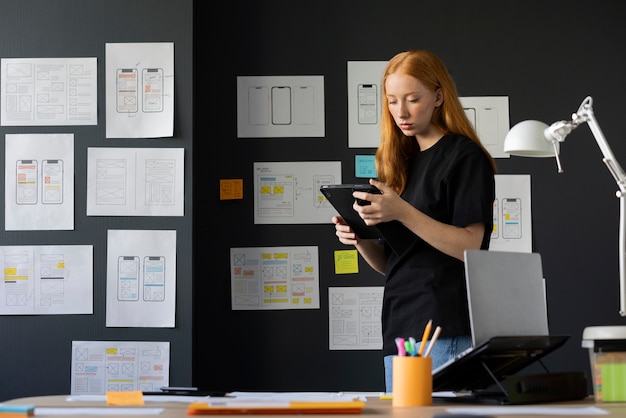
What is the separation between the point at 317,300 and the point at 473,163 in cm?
176

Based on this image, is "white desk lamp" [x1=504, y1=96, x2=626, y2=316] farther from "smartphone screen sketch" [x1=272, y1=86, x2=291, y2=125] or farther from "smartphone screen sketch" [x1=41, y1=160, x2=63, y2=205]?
"smartphone screen sketch" [x1=41, y1=160, x2=63, y2=205]

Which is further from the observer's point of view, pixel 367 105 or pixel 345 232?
pixel 367 105

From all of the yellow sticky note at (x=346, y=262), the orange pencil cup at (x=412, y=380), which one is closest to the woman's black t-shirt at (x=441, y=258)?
the orange pencil cup at (x=412, y=380)

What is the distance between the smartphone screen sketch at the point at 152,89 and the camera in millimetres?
3430

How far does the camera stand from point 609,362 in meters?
1.69

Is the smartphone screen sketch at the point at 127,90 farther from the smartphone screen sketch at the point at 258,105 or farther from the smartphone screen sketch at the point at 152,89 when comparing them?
the smartphone screen sketch at the point at 258,105

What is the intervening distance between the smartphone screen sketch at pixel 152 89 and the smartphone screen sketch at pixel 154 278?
0.59m

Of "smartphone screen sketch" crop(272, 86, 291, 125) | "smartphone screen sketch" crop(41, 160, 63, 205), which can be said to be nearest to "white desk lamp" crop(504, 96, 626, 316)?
"smartphone screen sketch" crop(272, 86, 291, 125)

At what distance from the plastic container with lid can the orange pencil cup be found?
0.36 meters

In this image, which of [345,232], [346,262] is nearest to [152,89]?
[346,262]

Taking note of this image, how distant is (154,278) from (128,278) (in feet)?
0.33

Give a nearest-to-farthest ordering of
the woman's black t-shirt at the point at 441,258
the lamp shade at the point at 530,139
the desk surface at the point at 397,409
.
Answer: the desk surface at the point at 397,409, the woman's black t-shirt at the point at 441,258, the lamp shade at the point at 530,139

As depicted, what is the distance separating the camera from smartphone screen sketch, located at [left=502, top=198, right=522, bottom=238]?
3729mm

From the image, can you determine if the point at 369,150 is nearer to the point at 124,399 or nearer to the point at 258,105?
the point at 258,105
